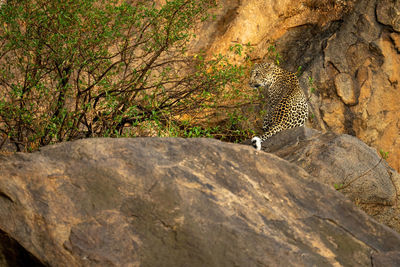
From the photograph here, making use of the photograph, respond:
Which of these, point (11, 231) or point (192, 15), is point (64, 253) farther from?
point (192, 15)

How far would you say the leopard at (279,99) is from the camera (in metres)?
10.0

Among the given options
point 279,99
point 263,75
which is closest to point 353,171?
point 279,99

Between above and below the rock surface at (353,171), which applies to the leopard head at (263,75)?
above

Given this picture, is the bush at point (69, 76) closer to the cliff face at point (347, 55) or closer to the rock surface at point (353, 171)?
the rock surface at point (353, 171)

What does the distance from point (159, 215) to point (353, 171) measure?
377 centimetres

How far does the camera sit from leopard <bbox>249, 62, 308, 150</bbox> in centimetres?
1001

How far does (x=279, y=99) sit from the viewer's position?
10.9 metres

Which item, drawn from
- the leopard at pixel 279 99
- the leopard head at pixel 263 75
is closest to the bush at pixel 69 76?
the leopard at pixel 279 99

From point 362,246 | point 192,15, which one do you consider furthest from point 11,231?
point 192,15

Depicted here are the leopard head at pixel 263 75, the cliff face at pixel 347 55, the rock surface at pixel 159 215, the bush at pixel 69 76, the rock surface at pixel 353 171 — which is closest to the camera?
the rock surface at pixel 159 215

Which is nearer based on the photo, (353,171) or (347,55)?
(353,171)

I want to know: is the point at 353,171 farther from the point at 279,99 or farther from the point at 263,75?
the point at 263,75

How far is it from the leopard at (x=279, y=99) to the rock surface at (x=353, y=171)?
5.40ft

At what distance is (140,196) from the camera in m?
4.53
